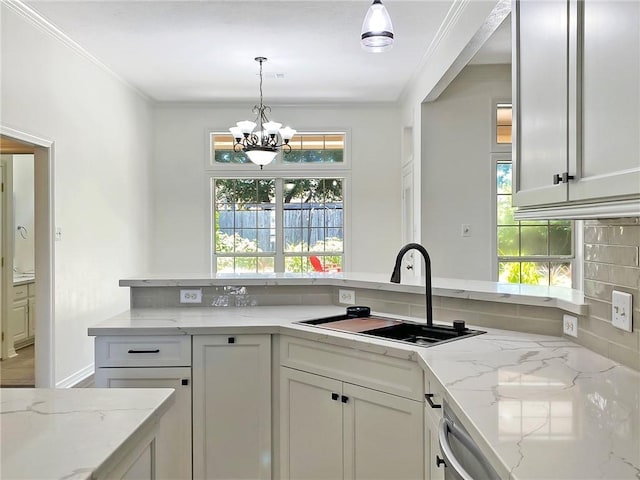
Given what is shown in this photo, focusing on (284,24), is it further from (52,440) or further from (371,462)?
(52,440)

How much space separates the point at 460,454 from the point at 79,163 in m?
4.27

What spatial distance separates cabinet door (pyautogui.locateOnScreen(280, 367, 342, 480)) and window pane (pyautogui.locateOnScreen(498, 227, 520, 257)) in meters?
3.42

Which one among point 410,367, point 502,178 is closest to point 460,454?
point 410,367

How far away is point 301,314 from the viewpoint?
2.69 meters

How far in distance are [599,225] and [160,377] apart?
6.34 feet

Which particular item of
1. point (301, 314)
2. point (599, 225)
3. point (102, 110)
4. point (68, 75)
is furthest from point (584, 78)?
point (102, 110)

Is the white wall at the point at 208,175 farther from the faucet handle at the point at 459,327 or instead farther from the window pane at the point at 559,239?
the faucet handle at the point at 459,327

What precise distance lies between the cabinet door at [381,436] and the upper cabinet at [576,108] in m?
0.84

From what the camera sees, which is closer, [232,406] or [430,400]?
[430,400]

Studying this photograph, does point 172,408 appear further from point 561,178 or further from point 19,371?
point 19,371

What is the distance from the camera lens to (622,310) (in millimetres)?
1596

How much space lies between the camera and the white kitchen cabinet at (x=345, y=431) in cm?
193

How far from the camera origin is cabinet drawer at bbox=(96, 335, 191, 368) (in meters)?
2.42

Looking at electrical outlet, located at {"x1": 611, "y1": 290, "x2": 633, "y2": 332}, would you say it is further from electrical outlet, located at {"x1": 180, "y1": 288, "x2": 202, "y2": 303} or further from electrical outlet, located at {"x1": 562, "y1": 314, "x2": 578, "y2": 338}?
electrical outlet, located at {"x1": 180, "y1": 288, "x2": 202, "y2": 303}
